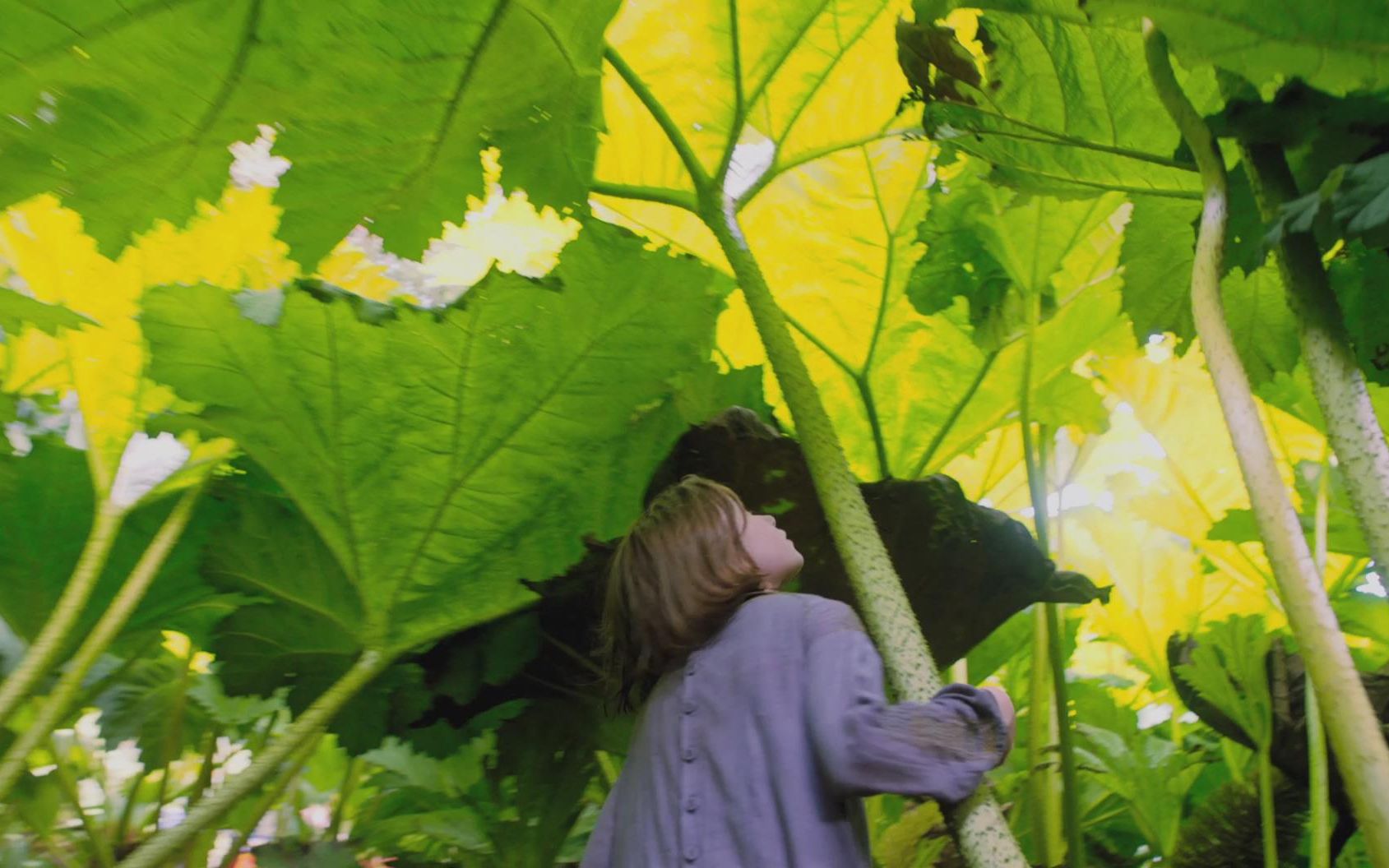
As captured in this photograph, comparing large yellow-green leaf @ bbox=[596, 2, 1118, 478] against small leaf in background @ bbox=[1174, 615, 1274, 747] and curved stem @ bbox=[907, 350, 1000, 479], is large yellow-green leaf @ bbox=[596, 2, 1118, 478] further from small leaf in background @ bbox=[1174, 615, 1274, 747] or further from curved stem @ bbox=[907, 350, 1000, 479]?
small leaf in background @ bbox=[1174, 615, 1274, 747]

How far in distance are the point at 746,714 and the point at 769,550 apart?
112 mm

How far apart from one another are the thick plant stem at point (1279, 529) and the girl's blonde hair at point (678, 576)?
12.0 inches

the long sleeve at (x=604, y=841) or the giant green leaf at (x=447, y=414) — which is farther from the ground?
the giant green leaf at (x=447, y=414)

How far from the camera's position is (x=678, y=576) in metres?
0.69

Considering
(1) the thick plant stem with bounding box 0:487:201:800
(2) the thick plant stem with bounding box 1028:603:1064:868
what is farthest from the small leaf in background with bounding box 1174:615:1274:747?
(1) the thick plant stem with bounding box 0:487:201:800

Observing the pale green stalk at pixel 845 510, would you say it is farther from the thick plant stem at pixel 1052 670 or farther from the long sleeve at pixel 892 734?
the thick plant stem at pixel 1052 670

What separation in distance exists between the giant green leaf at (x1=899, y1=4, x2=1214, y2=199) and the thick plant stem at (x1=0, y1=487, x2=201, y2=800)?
2.25 feet

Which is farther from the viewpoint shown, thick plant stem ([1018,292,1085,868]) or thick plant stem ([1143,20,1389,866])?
thick plant stem ([1018,292,1085,868])

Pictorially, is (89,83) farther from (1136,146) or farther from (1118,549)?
(1118,549)

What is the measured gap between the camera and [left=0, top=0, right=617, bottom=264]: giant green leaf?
0.61m

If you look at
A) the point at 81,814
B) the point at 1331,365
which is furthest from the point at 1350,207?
the point at 81,814

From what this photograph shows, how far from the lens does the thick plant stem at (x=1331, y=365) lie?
1.44 feet

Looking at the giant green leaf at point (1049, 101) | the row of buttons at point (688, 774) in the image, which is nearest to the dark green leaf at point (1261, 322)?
the giant green leaf at point (1049, 101)

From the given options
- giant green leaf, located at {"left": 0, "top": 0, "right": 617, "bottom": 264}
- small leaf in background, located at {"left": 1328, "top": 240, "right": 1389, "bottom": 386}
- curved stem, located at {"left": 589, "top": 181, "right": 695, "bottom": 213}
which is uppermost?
curved stem, located at {"left": 589, "top": 181, "right": 695, "bottom": 213}
